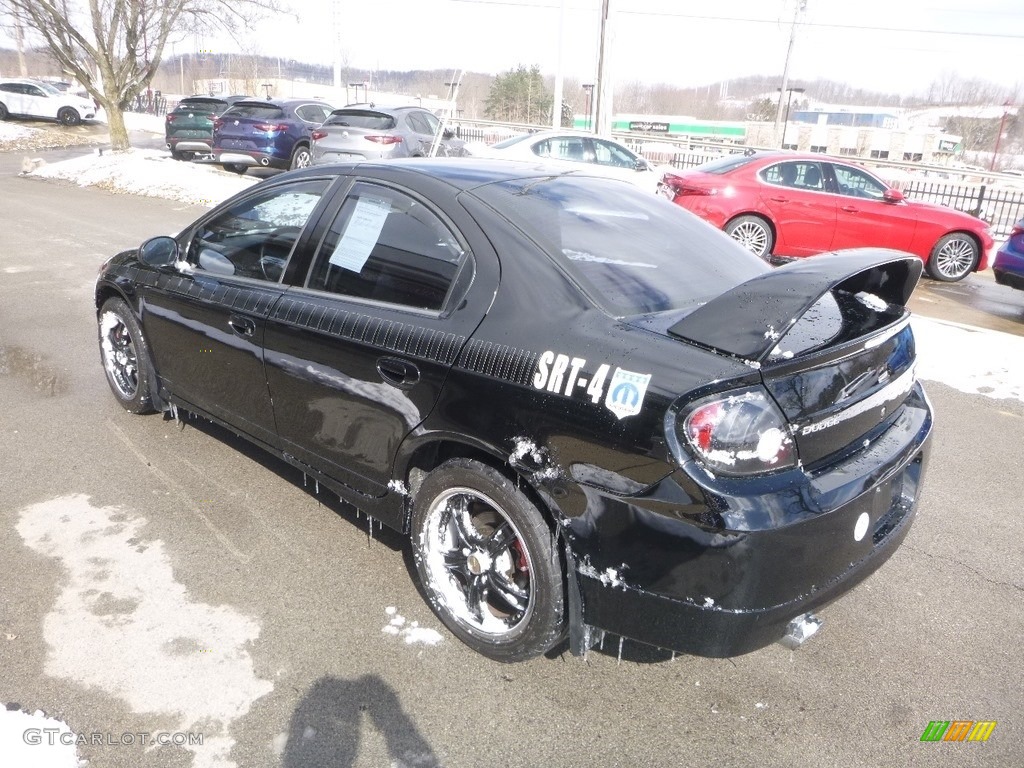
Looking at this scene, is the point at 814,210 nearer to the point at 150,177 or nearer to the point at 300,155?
the point at 300,155

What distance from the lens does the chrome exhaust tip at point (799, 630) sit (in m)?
2.37

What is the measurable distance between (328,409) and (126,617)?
1069mm

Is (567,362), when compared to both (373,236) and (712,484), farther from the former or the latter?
(373,236)

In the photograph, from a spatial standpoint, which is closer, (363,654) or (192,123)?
(363,654)

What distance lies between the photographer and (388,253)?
306cm

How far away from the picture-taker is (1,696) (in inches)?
101

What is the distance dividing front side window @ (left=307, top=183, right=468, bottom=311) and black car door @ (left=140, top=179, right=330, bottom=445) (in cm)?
27

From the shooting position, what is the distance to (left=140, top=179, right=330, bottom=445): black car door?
353 cm

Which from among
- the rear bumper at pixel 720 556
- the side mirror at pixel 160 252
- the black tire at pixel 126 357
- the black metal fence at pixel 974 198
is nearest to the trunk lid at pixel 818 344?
the rear bumper at pixel 720 556

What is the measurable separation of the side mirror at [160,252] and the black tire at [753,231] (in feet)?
24.9

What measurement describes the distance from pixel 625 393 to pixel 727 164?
355 inches

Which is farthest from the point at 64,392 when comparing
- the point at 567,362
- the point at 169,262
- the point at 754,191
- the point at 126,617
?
the point at 754,191

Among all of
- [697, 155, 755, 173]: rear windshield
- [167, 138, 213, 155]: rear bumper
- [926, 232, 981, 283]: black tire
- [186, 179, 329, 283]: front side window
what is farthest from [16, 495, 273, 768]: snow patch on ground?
[167, 138, 213, 155]: rear bumper

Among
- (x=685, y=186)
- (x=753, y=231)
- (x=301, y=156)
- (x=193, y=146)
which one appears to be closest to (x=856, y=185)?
(x=753, y=231)
